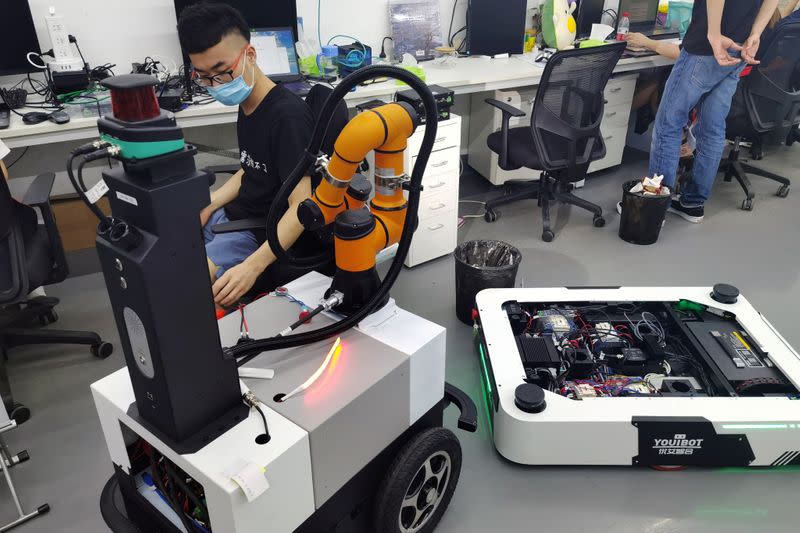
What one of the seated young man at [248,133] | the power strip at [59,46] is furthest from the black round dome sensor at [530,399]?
the power strip at [59,46]

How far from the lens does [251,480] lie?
0.99 m

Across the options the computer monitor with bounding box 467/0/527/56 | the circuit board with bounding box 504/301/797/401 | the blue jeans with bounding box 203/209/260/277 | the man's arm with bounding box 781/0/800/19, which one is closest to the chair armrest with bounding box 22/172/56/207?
the blue jeans with bounding box 203/209/260/277

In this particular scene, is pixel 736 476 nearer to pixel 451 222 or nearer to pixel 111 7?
pixel 451 222

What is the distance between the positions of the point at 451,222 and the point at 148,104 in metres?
2.19

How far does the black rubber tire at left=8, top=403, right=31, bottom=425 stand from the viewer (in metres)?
2.03

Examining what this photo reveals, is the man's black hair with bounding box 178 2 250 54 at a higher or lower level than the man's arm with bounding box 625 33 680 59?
higher

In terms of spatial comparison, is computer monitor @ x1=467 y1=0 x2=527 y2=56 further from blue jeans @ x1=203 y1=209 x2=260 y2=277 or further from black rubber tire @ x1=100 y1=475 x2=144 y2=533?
black rubber tire @ x1=100 y1=475 x2=144 y2=533

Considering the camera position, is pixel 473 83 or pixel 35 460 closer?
pixel 35 460

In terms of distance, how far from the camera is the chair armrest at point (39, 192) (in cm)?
204

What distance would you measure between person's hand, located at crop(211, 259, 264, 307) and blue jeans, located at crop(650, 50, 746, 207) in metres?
2.58

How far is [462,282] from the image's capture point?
2.49 metres

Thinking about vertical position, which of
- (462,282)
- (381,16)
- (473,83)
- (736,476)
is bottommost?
(736,476)

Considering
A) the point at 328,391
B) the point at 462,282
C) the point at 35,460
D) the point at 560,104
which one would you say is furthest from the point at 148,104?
the point at 560,104

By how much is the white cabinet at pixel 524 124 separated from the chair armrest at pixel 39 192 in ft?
7.83
